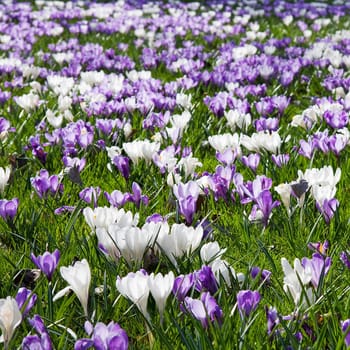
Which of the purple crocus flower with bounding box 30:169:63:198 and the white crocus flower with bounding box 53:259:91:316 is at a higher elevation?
the white crocus flower with bounding box 53:259:91:316

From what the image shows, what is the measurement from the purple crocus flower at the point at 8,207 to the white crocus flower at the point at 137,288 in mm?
908

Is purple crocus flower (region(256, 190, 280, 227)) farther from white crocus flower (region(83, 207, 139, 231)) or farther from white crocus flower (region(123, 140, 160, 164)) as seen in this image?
white crocus flower (region(123, 140, 160, 164))

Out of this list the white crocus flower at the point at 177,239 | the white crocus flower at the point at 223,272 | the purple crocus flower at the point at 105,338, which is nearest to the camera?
the purple crocus flower at the point at 105,338

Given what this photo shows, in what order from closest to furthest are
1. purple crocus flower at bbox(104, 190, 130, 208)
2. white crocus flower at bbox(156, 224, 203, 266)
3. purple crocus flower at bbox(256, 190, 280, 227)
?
white crocus flower at bbox(156, 224, 203, 266)
purple crocus flower at bbox(256, 190, 280, 227)
purple crocus flower at bbox(104, 190, 130, 208)

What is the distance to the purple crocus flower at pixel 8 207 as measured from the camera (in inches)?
98.6

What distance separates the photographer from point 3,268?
2.34m

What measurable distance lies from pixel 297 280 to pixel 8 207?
4.01ft

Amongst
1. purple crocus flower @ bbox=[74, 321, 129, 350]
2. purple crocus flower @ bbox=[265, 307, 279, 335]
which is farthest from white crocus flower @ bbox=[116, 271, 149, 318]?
purple crocus flower @ bbox=[265, 307, 279, 335]

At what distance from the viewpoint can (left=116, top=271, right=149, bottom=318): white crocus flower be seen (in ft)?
5.67

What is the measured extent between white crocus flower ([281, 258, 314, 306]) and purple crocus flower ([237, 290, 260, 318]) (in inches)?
5.2

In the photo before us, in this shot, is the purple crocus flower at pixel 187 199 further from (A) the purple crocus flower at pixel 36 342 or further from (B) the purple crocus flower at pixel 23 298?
(A) the purple crocus flower at pixel 36 342

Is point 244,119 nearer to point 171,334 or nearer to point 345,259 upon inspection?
point 345,259

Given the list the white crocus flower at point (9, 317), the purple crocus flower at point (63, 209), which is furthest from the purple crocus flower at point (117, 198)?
the white crocus flower at point (9, 317)

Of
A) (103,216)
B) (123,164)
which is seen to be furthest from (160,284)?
(123,164)
